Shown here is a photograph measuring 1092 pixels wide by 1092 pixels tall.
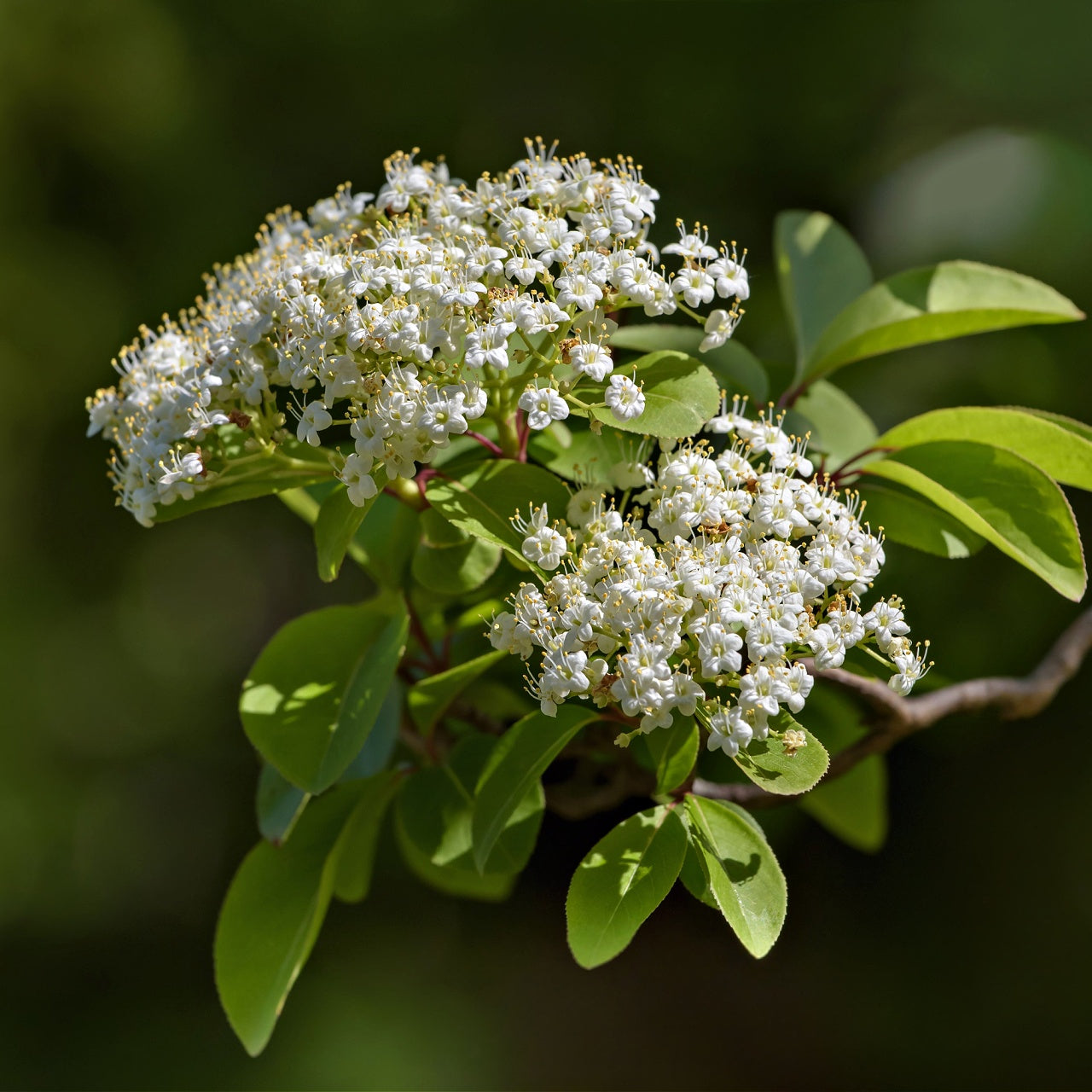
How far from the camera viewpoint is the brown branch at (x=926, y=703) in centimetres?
99

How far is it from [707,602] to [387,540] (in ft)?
Answer: 1.48

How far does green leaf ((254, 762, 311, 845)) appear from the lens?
1.01m


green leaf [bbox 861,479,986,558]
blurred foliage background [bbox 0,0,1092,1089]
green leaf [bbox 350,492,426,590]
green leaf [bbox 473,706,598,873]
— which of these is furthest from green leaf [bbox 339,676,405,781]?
blurred foliage background [bbox 0,0,1092,1089]

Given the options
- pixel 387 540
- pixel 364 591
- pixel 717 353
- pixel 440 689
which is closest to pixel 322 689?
pixel 440 689

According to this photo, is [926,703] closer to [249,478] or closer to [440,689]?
[440,689]

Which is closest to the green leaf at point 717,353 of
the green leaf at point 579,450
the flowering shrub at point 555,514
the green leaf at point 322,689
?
the flowering shrub at point 555,514

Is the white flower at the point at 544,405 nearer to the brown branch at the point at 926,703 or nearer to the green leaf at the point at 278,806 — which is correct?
the brown branch at the point at 926,703

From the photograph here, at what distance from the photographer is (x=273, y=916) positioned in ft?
3.48

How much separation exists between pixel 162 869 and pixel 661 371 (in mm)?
3089

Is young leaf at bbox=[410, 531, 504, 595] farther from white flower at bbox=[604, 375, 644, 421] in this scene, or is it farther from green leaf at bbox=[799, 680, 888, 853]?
green leaf at bbox=[799, 680, 888, 853]

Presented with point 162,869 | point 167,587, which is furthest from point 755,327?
point 162,869

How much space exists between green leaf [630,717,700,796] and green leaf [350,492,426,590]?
28cm

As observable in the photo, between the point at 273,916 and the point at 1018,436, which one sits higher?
the point at 1018,436

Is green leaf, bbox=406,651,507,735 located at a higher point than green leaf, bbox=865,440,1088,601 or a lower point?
lower
